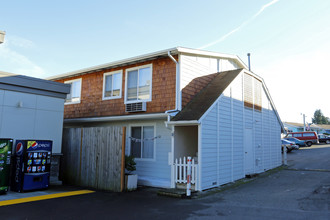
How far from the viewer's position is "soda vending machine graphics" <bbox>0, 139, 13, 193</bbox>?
8125mm

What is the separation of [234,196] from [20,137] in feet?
26.7

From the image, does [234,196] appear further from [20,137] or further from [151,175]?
[20,137]

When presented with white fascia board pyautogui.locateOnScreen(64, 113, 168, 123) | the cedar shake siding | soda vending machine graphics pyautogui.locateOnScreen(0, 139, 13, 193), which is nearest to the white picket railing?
white fascia board pyautogui.locateOnScreen(64, 113, 168, 123)

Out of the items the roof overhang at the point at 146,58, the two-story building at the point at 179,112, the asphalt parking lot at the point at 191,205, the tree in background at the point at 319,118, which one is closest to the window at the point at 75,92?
the two-story building at the point at 179,112

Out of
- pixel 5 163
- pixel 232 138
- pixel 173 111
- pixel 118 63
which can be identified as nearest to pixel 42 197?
pixel 5 163

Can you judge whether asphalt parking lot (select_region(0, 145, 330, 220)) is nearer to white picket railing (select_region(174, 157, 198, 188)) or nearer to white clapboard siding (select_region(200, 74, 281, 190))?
white picket railing (select_region(174, 157, 198, 188))

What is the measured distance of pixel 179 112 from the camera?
10.0m

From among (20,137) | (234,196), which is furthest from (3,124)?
(234,196)

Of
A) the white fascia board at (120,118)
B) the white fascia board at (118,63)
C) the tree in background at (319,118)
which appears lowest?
the white fascia board at (120,118)

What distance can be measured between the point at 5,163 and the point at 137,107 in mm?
5183

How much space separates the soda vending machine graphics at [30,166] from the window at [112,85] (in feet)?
14.1

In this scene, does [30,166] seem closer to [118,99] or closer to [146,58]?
[118,99]

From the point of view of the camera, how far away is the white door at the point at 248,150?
40.4 feet

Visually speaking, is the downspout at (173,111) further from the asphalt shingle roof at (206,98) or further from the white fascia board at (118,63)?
the white fascia board at (118,63)
